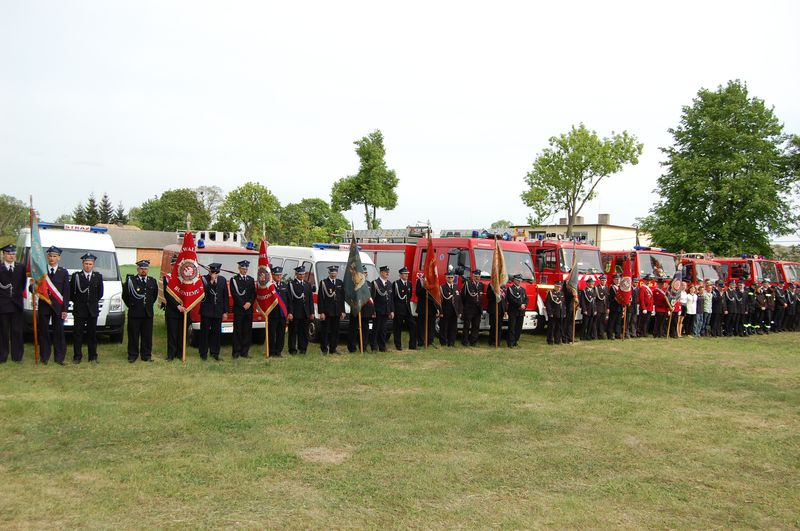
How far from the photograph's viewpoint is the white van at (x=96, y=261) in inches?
461

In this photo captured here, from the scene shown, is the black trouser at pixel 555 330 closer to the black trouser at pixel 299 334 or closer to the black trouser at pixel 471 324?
the black trouser at pixel 471 324

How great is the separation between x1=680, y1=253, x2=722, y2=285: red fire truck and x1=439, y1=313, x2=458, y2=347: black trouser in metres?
9.07

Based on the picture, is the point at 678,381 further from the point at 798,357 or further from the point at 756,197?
the point at 756,197

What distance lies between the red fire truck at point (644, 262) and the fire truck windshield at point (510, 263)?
379 cm

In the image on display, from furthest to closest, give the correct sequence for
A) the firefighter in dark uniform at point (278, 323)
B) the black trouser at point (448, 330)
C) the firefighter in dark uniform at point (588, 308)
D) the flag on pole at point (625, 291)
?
the flag on pole at point (625, 291) → the firefighter in dark uniform at point (588, 308) → the black trouser at point (448, 330) → the firefighter in dark uniform at point (278, 323)

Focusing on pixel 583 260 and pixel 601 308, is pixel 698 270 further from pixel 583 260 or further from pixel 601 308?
pixel 601 308

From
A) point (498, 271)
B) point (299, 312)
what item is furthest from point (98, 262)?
point (498, 271)

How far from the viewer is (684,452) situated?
21.1 feet

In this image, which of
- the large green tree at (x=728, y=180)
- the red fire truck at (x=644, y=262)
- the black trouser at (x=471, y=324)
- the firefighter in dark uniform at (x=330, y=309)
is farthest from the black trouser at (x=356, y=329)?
the large green tree at (x=728, y=180)

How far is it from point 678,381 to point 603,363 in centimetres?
175

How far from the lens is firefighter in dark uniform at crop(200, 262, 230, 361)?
11.1 meters

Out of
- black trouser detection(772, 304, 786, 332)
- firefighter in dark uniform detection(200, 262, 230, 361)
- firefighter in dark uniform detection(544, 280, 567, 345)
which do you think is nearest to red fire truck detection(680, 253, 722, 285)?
black trouser detection(772, 304, 786, 332)

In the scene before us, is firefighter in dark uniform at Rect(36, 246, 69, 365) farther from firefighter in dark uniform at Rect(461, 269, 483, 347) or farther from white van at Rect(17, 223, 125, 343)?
firefighter in dark uniform at Rect(461, 269, 483, 347)

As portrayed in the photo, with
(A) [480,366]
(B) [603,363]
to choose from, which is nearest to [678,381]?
(B) [603,363]
